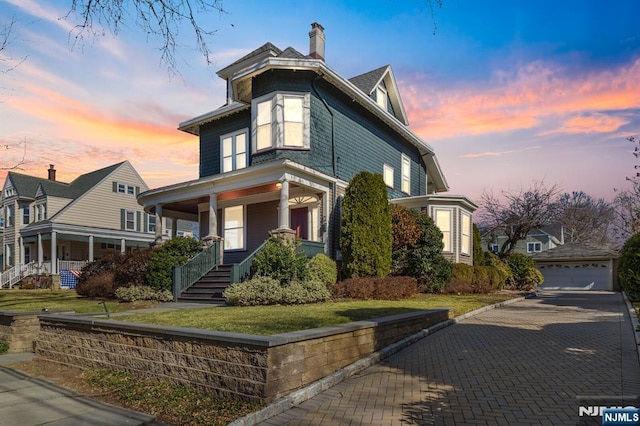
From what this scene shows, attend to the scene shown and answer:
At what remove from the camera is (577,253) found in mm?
33312

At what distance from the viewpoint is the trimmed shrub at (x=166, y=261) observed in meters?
14.6

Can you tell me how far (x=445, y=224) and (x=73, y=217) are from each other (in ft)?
85.6

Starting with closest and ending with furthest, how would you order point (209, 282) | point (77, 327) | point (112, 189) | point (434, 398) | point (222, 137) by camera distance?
point (434, 398) < point (77, 327) < point (209, 282) < point (222, 137) < point (112, 189)

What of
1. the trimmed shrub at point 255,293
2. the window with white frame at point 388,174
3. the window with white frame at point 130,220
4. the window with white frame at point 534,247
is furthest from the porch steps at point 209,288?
the window with white frame at point 534,247

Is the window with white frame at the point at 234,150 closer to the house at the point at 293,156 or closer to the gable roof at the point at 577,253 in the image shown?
the house at the point at 293,156

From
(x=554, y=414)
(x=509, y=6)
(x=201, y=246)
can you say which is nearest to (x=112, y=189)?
(x=201, y=246)

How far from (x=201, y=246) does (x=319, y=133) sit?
644 centimetres

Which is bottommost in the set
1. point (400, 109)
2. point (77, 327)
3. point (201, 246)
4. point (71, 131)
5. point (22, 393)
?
point (22, 393)

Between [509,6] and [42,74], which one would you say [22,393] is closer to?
[42,74]

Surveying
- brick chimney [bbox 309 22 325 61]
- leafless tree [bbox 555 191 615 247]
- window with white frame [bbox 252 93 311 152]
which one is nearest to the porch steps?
window with white frame [bbox 252 93 311 152]

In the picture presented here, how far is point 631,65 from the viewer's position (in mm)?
12523

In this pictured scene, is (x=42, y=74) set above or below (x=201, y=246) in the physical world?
above

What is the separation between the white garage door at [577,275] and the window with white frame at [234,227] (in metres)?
26.3

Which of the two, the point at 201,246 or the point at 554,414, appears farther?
the point at 201,246
